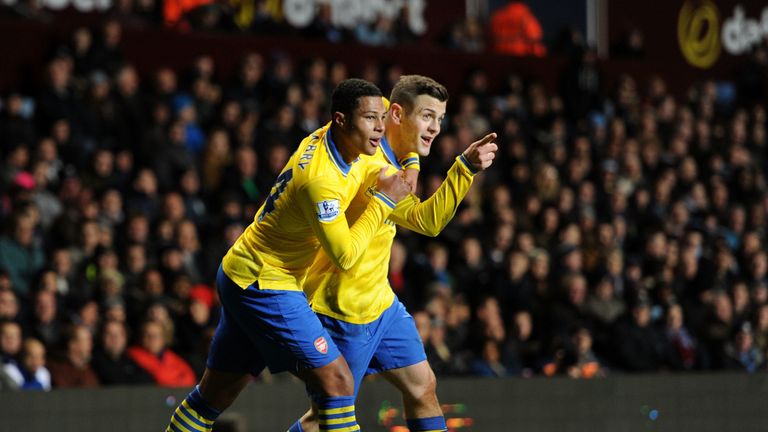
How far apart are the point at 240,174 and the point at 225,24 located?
3234 mm

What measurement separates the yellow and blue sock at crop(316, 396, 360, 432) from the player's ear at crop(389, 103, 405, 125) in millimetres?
1454

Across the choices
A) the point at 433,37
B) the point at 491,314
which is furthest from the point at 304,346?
the point at 433,37

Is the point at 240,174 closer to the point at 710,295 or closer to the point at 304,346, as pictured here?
the point at 710,295

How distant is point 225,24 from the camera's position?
15.0 meters

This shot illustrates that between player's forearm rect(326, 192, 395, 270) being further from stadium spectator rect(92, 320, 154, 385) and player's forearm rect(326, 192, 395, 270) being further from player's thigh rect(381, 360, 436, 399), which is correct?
stadium spectator rect(92, 320, 154, 385)

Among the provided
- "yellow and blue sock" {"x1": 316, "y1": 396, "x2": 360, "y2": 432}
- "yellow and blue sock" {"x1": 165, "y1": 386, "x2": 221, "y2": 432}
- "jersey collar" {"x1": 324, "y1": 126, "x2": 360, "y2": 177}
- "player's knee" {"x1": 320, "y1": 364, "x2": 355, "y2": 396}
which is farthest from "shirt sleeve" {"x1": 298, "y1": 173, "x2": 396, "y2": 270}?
"yellow and blue sock" {"x1": 165, "y1": 386, "x2": 221, "y2": 432}

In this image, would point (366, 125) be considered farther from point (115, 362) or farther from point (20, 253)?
point (20, 253)

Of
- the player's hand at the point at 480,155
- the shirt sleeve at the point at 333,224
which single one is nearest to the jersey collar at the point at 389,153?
the player's hand at the point at 480,155

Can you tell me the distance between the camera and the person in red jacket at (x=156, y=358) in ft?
32.4

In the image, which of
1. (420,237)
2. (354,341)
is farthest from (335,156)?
(420,237)

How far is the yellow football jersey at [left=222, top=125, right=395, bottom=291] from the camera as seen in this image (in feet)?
19.8

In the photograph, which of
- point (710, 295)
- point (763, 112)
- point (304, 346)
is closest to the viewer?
point (304, 346)

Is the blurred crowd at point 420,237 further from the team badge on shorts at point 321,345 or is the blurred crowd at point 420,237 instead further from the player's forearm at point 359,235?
the player's forearm at point 359,235

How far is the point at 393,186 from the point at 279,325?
85 centimetres
